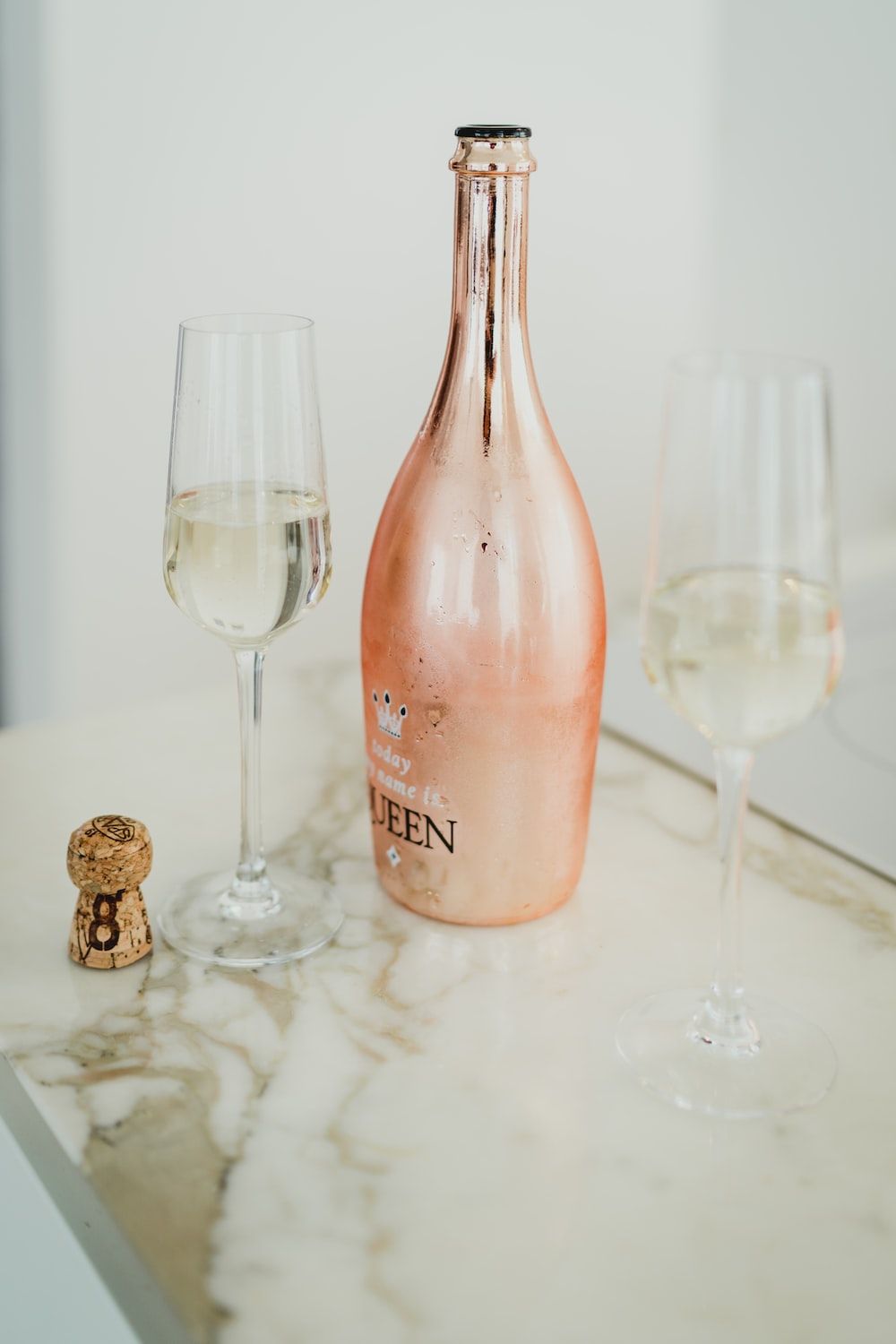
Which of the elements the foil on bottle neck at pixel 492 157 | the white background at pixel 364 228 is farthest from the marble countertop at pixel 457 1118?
the white background at pixel 364 228

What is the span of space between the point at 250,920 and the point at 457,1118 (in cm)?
19

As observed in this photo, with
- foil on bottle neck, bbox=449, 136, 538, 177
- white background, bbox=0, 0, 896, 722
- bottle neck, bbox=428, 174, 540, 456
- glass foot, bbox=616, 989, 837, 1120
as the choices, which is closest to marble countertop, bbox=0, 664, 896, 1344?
glass foot, bbox=616, 989, 837, 1120

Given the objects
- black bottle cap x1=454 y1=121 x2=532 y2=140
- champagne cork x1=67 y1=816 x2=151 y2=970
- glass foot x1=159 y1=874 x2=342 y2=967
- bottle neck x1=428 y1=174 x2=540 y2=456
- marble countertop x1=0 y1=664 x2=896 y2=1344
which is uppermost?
black bottle cap x1=454 y1=121 x2=532 y2=140

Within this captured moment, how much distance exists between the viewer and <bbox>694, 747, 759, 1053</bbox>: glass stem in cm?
61

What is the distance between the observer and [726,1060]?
0.64m

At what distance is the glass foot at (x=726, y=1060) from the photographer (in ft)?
2.02

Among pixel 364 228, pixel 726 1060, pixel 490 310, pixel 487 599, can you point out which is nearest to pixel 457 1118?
pixel 726 1060

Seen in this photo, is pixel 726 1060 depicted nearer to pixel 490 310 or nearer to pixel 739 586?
pixel 739 586

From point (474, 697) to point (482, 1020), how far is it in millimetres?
152

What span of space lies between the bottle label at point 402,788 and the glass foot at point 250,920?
57mm

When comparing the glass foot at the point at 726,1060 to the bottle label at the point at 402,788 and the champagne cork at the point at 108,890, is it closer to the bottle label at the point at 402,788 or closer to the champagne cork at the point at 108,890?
the bottle label at the point at 402,788

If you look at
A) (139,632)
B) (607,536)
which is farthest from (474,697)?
(607,536)

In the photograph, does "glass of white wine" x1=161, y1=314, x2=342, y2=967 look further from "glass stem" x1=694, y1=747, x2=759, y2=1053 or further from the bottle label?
"glass stem" x1=694, y1=747, x2=759, y2=1053

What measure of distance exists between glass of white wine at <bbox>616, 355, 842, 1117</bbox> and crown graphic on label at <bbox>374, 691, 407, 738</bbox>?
0.56ft
